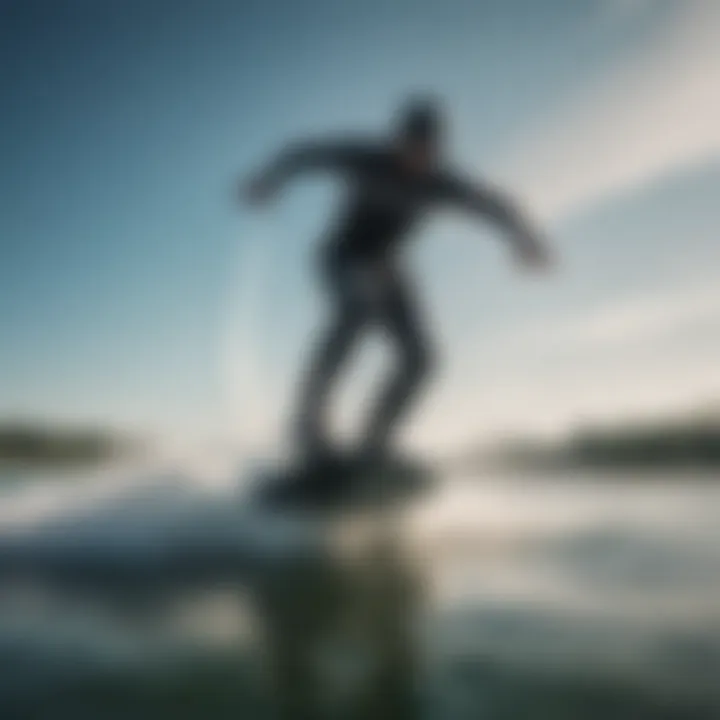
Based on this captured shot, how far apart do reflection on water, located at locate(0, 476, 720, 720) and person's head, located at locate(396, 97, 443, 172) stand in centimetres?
66

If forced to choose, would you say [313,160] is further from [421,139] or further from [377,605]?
[377,605]

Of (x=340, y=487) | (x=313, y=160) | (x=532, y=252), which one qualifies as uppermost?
(x=313, y=160)

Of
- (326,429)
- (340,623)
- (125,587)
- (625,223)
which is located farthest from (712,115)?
(125,587)

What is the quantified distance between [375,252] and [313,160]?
22 cm

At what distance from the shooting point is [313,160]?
1.60 m

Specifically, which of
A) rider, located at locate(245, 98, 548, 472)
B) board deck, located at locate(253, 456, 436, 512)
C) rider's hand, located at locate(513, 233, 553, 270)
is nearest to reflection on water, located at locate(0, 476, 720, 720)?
board deck, located at locate(253, 456, 436, 512)

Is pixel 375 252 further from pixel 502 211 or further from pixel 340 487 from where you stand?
pixel 340 487

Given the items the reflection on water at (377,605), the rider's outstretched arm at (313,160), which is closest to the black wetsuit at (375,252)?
the rider's outstretched arm at (313,160)

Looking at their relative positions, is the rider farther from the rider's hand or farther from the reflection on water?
the reflection on water

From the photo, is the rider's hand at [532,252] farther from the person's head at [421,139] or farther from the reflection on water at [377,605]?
the reflection on water at [377,605]

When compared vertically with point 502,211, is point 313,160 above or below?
above

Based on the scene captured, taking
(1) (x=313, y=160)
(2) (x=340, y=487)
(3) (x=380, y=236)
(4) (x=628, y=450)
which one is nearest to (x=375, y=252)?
(3) (x=380, y=236)

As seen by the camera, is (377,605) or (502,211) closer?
(377,605)

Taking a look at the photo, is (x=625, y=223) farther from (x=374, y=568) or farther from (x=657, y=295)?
(x=374, y=568)
